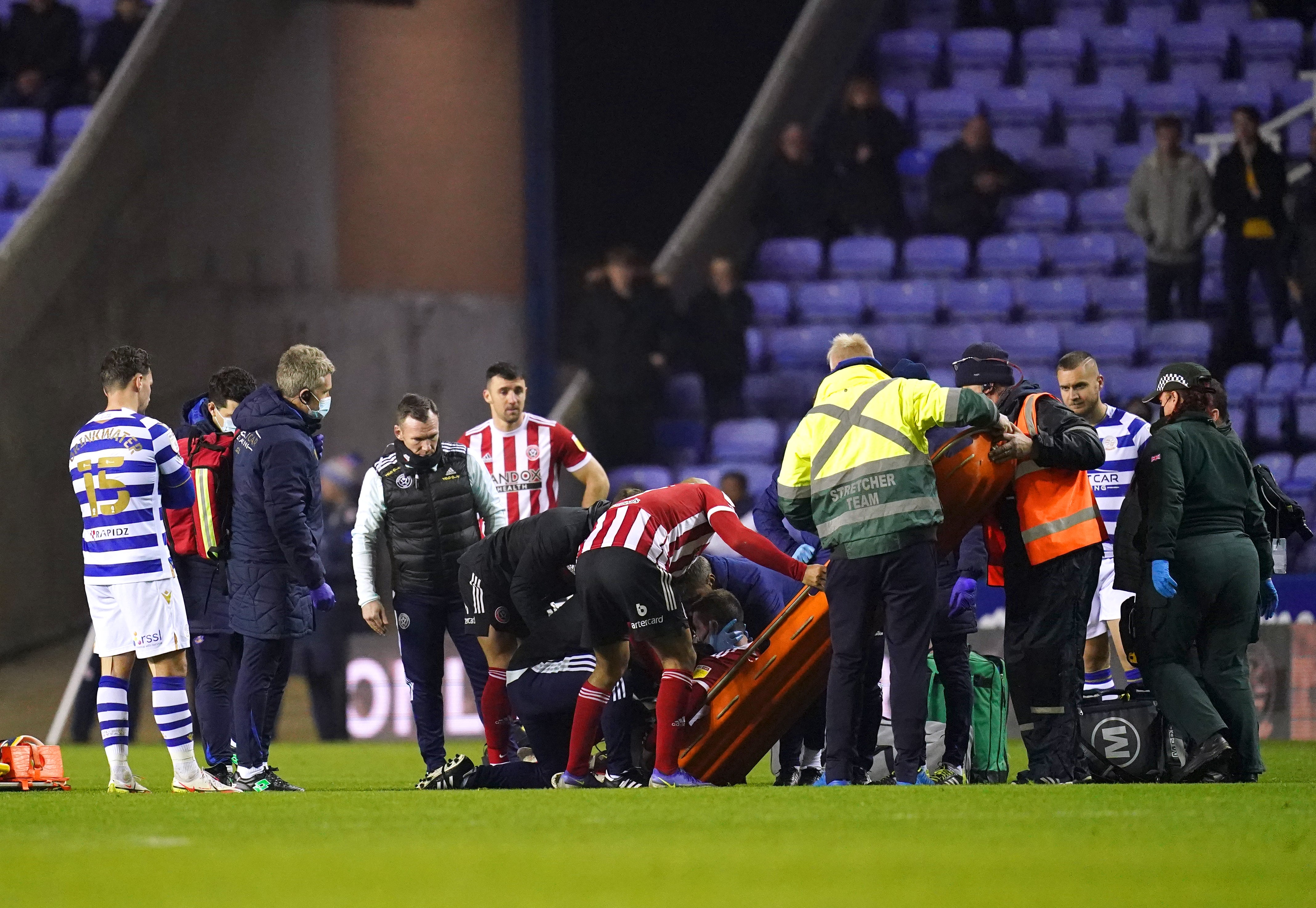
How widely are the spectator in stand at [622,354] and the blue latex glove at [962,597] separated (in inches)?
309

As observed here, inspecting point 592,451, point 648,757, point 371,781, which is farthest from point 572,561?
point 592,451

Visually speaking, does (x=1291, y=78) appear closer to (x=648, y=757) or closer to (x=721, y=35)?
(x=721, y=35)

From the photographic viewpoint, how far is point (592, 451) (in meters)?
16.3

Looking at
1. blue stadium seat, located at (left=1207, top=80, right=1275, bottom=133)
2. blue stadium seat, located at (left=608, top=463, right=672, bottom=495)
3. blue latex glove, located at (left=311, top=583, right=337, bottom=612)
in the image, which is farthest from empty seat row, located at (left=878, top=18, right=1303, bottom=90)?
blue latex glove, located at (left=311, top=583, right=337, bottom=612)

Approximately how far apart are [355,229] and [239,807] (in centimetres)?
1101

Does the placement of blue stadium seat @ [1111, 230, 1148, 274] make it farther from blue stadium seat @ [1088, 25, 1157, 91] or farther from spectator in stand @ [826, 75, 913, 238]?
spectator in stand @ [826, 75, 913, 238]

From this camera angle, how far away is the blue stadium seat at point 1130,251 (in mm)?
17078

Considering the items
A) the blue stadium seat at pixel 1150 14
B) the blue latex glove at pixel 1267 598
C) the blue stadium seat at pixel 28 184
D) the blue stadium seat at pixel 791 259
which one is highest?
the blue stadium seat at pixel 1150 14

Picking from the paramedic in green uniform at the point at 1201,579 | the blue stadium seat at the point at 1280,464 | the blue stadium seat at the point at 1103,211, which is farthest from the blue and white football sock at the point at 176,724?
the blue stadium seat at the point at 1103,211

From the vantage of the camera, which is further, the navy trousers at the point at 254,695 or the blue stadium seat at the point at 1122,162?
the blue stadium seat at the point at 1122,162

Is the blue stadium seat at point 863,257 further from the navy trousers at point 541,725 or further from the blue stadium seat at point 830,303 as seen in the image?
the navy trousers at point 541,725

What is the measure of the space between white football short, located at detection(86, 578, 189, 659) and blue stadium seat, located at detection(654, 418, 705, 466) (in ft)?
28.5

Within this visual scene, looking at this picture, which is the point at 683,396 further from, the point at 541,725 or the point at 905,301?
the point at 541,725

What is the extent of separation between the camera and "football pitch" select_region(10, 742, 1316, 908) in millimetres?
4508
